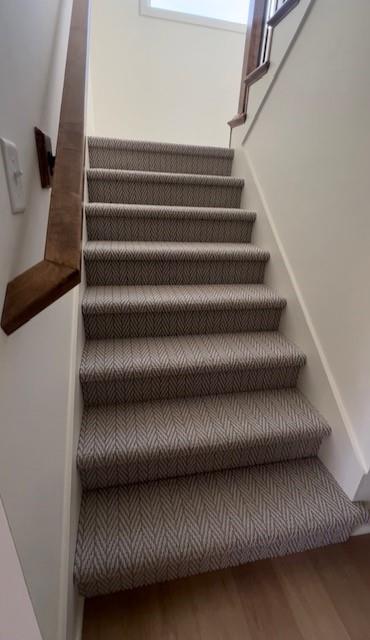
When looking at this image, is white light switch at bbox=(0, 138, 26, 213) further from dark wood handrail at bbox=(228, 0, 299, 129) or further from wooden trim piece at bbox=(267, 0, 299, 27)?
dark wood handrail at bbox=(228, 0, 299, 129)

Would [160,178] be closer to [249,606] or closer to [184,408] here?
[184,408]

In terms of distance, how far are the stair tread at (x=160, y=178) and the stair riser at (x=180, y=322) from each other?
78cm

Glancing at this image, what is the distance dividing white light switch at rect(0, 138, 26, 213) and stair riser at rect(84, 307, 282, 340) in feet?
2.33

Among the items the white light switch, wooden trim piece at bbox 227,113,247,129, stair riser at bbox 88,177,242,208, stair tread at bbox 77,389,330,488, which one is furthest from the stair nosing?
wooden trim piece at bbox 227,113,247,129

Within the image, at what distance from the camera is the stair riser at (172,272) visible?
1.37 meters

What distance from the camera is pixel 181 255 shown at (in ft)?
4.59

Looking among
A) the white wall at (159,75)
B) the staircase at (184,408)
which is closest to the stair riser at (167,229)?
the staircase at (184,408)

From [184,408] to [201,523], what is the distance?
14.4 inches

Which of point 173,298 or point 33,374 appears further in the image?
point 173,298

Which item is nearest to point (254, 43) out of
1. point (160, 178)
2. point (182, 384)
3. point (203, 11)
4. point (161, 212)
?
point (160, 178)

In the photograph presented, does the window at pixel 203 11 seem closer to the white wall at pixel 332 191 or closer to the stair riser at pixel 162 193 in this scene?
the white wall at pixel 332 191

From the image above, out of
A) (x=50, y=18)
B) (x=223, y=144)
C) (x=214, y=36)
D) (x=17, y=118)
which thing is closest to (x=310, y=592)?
(x=17, y=118)

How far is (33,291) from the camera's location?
17.3 inches

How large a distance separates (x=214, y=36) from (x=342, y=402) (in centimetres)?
312
